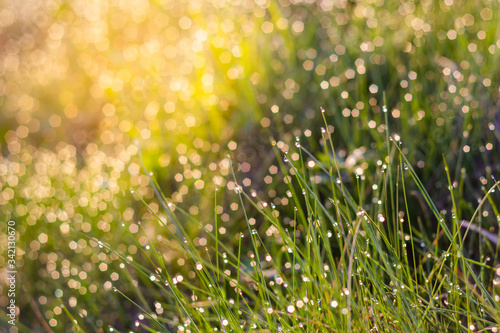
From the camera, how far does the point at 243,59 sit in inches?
78.7

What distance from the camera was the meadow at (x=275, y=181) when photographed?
1.01 meters

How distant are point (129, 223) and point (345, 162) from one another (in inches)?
30.1

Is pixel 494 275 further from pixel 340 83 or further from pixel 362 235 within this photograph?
pixel 340 83

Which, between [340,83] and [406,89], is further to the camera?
[340,83]

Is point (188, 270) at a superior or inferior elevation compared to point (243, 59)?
inferior

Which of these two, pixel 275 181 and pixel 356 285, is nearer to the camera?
pixel 356 285

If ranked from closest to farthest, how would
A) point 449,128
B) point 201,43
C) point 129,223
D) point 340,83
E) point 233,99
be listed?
point 449,128, point 129,223, point 340,83, point 233,99, point 201,43

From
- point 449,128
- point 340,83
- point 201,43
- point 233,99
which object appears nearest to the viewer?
point 449,128

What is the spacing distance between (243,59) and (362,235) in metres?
1.06

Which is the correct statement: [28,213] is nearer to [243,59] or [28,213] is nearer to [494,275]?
[243,59]

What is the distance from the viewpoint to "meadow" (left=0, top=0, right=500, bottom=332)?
1.01 m

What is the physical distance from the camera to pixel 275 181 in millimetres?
1577

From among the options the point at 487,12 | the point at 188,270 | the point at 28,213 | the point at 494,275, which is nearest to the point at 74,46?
the point at 28,213

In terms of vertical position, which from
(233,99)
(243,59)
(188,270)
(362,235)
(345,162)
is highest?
(243,59)
